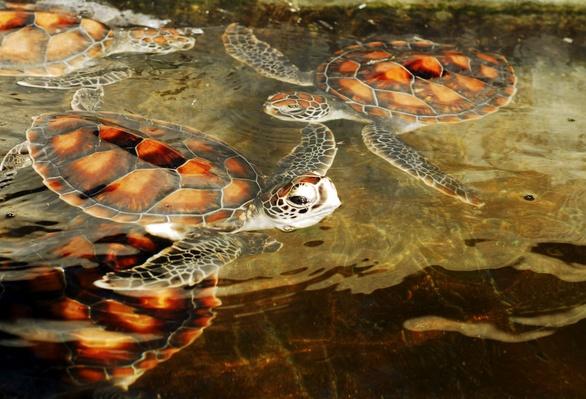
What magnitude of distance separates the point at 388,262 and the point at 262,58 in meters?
3.28

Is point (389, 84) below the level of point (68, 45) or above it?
above

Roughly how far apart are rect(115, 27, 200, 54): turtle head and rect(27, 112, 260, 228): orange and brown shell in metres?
1.89

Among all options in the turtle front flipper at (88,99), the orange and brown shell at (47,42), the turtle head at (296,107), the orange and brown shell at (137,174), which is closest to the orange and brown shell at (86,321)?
the orange and brown shell at (137,174)

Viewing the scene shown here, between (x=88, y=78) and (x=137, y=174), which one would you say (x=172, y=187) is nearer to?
(x=137, y=174)

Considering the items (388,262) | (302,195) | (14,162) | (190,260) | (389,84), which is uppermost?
(389,84)

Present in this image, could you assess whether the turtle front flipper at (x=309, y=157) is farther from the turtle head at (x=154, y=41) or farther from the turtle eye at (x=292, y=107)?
the turtle head at (x=154, y=41)

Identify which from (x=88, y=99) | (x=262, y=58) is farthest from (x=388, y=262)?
(x=88, y=99)

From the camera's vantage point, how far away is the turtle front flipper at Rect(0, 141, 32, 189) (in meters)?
4.31

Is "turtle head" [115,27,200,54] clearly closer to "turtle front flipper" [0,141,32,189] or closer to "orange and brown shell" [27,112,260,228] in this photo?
"orange and brown shell" [27,112,260,228]

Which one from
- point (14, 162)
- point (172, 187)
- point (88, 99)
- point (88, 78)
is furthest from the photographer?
point (88, 78)

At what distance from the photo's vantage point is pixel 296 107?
540 centimetres

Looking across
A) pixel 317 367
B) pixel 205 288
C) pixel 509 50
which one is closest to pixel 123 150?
pixel 205 288

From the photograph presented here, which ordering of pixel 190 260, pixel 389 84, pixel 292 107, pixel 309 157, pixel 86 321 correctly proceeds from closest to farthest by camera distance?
pixel 86 321, pixel 190 260, pixel 309 157, pixel 292 107, pixel 389 84

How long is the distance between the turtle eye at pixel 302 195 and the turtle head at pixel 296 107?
1.55 meters
